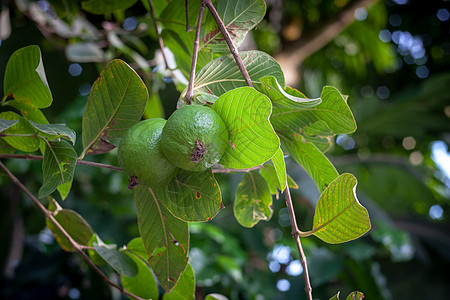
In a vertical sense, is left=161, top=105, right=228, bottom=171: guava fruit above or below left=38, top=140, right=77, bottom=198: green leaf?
above

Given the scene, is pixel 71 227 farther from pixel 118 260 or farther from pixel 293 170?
pixel 293 170

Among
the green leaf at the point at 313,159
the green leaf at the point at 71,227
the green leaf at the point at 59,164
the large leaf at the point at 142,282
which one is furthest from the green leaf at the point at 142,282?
the green leaf at the point at 313,159

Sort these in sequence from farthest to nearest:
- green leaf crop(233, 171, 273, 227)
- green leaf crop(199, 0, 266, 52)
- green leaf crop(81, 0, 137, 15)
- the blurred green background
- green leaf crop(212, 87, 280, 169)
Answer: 1. the blurred green background
2. green leaf crop(81, 0, 137, 15)
3. green leaf crop(233, 171, 273, 227)
4. green leaf crop(199, 0, 266, 52)
5. green leaf crop(212, 87, 280, 169)

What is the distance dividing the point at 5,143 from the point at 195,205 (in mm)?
336

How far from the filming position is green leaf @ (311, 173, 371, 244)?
403 millimetres

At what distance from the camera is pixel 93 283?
4.34 feet

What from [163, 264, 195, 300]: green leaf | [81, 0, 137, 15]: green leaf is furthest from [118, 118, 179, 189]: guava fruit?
[81, 0, 137, 15]: green leaf

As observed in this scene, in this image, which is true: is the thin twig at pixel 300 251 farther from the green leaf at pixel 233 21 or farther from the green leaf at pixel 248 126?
the green leaf at pixel 233 21

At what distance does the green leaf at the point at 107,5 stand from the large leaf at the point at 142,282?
453 mm

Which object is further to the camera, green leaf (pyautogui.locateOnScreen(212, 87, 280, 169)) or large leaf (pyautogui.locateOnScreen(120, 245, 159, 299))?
large leaf (pyautogui.locateOnScreen(120, 245, 159, 299))

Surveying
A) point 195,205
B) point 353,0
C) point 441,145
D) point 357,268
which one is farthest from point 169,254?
point 441,145

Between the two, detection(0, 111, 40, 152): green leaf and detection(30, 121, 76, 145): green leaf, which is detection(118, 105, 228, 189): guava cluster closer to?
detection(30, 121, 76, 145): green leaf

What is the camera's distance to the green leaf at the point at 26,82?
1.70ft

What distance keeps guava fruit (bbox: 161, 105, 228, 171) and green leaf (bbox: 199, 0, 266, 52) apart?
15 cm
